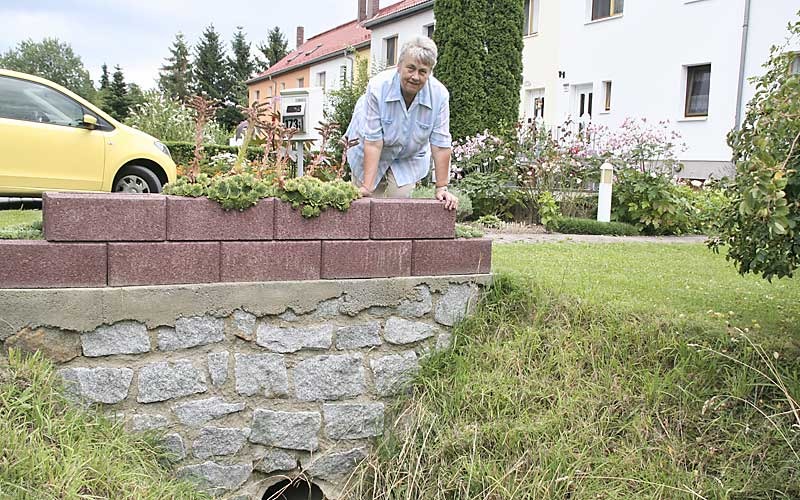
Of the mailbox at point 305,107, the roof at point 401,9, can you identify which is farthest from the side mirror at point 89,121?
the roof at point 401,9

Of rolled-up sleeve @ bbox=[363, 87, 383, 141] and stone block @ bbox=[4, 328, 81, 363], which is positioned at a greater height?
rolled-up sleeve @ bbox=[363, 87, 383, 141]

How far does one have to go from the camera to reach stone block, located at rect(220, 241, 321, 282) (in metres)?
3.69

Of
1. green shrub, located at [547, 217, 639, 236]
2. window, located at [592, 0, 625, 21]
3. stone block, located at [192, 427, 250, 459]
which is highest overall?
window, located at [592, 0, 625, 21]

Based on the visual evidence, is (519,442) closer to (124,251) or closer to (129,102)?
(124,251)

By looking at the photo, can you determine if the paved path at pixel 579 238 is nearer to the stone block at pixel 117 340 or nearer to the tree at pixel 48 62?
the stone block at pixel 117 340

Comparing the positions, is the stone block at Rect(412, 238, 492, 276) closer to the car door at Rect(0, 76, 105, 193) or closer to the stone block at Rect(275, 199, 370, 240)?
the stone block at Rect(275, 199, 370, 240)

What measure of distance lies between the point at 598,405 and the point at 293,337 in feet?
5.29


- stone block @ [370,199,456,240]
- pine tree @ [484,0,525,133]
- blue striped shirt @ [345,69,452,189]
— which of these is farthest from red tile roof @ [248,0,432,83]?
stone block @ [370,199,456,240]

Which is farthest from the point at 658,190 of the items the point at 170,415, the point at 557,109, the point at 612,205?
the point at 557,109

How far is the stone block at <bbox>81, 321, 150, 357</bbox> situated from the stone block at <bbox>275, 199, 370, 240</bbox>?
2.72ft

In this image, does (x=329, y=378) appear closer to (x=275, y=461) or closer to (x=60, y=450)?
(x=275, y=461)

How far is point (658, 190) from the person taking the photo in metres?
8.96

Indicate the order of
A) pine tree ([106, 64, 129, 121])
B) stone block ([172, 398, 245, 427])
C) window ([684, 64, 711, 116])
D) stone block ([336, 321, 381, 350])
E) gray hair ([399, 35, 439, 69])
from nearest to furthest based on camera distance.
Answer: stone block ([172, 398, 245, 427]), gray hair ([399, 35, 439, 69]), stone block ([336, 321, 381, 350]), window ([684, 64, 711, 116]), pine tree ([106, 64, 129, 121])

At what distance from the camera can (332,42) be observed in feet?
108
